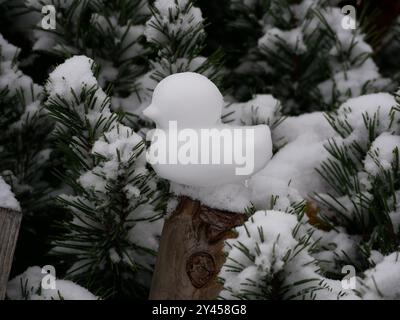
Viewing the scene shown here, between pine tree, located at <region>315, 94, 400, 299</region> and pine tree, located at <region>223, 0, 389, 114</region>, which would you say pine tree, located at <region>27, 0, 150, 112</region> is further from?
pine tree, located at <region>315, 94, 400, 299</region>

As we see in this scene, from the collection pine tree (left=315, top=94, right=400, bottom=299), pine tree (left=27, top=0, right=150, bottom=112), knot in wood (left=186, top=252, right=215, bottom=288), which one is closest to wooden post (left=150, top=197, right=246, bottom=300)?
knot in wood (left=186, top=252, right=215, bottom=288)

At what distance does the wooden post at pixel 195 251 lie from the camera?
2.57 ft

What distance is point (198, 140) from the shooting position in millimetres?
746

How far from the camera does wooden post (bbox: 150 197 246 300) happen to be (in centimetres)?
78

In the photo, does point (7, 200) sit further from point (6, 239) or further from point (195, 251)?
point (195, 251)

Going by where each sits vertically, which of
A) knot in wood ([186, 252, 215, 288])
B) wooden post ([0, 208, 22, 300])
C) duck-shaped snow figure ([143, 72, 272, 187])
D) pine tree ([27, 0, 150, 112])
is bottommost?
knot in wood ([186, 252, 215, 288])

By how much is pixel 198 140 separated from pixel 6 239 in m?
0.32

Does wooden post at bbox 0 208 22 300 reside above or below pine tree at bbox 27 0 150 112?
below

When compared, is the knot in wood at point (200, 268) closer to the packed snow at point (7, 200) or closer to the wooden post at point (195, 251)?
the wooden post at point (195, 251)

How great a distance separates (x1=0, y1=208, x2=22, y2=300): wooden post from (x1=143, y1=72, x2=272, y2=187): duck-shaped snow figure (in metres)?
0.23
